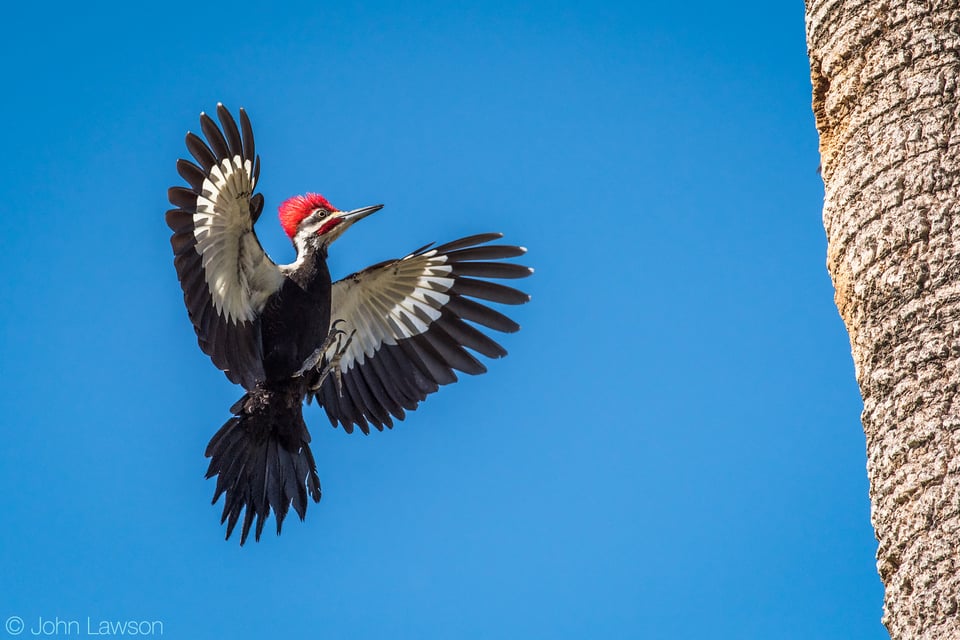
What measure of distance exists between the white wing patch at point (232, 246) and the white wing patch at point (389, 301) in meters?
0.86

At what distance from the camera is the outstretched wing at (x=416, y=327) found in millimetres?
6797

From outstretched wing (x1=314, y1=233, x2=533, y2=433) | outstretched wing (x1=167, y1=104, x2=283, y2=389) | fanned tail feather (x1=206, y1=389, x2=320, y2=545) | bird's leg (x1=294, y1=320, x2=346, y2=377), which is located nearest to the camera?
outstretched wing (x1=167, y1=104, x2=283, y2=389)

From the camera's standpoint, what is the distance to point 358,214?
20.9ft

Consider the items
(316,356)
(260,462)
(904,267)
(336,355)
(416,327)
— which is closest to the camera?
(904,267)

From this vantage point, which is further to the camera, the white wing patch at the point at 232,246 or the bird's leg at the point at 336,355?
the bird's leg at the point at 336,355

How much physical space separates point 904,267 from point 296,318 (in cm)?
343

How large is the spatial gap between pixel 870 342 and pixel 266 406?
3.48m

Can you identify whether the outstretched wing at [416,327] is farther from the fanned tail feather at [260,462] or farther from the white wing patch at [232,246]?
the white wing patch at [232,246]

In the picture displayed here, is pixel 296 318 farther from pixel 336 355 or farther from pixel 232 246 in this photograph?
pixel 336 355

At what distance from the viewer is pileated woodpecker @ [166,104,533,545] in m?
5.85

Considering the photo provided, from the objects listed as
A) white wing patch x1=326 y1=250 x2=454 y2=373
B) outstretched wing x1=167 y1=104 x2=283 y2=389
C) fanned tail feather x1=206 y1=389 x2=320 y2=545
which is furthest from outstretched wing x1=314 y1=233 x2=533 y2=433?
outstretched wing x1=167 y1=104 x2=283 y2=389

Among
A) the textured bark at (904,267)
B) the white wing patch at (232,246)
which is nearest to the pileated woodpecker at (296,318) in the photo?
the white wing patch at (232,246)

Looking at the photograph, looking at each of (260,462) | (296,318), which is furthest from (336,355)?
(260,462)

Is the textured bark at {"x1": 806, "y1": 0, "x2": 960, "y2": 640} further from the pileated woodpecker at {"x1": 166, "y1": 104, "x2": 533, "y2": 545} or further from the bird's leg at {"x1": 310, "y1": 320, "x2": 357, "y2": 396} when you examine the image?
the bird's leg at {"x1": 310, "y1": 320, "x2": 357, "y2": 396}
